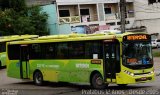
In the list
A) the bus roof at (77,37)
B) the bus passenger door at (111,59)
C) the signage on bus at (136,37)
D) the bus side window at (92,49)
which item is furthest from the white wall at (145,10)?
the bus passenger door at (111,59)

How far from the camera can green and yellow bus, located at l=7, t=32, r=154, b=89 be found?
62.3 feet

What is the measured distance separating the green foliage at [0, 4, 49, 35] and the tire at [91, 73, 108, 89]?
109 ft

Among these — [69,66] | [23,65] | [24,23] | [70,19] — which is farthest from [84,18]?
[69,66]

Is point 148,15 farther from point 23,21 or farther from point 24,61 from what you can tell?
point 24,61

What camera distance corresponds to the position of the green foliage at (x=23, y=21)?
52.5 meters

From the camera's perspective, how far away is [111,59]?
19297 mm

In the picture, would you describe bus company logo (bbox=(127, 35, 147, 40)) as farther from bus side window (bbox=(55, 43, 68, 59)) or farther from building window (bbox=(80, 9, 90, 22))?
building window (bbox=(80, 9, 90, 22))

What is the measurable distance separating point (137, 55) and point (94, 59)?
1.98 meters

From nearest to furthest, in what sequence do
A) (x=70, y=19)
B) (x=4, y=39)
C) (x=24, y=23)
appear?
(x=4, y=39) < (x=24, y=23) < (x=70, y=19)

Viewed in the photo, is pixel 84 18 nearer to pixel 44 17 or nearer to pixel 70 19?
pixel 70 19

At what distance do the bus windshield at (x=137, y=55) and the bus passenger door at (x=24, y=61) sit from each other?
26.9 ft

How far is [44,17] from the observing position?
184ft

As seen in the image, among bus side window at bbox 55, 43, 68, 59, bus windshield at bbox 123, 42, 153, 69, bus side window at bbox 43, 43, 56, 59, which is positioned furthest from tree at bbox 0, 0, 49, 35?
bus windshield at bbox 123, 42, 153, 69

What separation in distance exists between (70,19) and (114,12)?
322 inches
